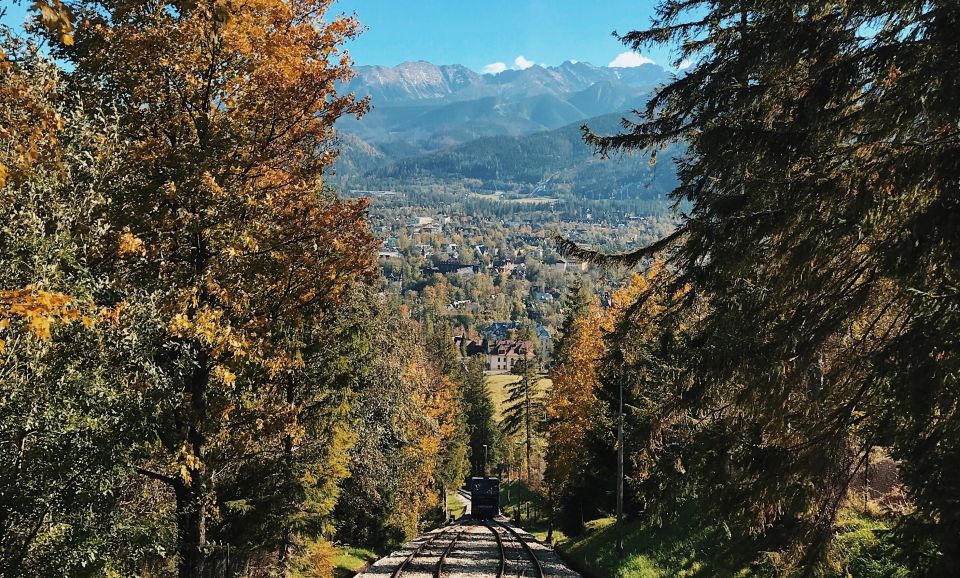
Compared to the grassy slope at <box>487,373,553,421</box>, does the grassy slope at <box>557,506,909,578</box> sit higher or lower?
higher

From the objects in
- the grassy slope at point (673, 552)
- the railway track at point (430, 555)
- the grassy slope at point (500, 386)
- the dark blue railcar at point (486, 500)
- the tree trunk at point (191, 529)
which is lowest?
the dark blue railcar at point (486, 500)

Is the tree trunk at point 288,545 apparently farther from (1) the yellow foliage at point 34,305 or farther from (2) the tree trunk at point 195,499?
(1) the yellow foliage at point 34,305

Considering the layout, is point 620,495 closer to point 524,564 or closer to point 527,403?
point 524,564

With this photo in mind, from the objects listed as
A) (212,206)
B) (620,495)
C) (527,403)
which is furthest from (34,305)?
(527,403)

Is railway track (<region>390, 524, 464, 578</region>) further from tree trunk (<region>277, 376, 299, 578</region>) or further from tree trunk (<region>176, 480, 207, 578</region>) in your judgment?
tree trunk (<region>176, 480, 207, 578</region>)

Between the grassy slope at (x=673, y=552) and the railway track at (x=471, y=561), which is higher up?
the grassy slope at (x=673, y=552)

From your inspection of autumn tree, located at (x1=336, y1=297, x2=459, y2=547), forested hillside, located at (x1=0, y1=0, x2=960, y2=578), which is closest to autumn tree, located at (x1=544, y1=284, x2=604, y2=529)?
autumn tree, located at (x1=336, y1=297, x2=459, y2=547)

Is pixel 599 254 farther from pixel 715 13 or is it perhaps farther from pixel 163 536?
pixel 163 536

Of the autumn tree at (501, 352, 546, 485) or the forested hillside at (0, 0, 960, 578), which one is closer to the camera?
the forested hillside at (0, 0, 960, 578)

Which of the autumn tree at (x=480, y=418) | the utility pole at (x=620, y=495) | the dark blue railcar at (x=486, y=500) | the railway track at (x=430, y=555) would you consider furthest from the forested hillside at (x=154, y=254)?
the autumn tree at (x=480, y=418)

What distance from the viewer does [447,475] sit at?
53.0m

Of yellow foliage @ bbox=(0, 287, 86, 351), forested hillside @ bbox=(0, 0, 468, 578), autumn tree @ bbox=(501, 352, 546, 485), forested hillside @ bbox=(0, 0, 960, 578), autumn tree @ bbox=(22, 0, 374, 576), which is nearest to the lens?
yellow foliage @ bbox=(0, 287, 86, 351)

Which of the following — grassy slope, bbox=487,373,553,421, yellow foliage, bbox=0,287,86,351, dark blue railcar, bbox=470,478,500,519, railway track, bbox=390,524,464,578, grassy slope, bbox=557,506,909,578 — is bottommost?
dark blue railcar, bbox=470,478,500,519

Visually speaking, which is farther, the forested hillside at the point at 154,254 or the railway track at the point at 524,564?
the railway track at the point at 524,564
